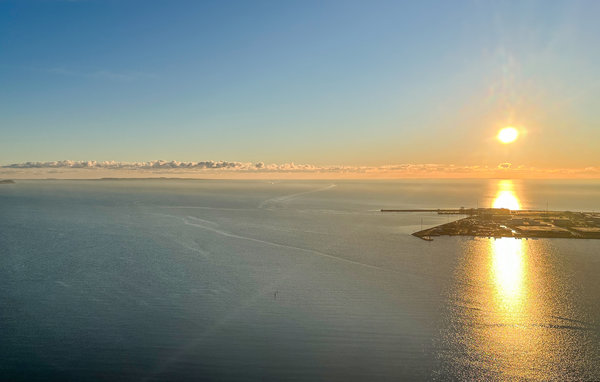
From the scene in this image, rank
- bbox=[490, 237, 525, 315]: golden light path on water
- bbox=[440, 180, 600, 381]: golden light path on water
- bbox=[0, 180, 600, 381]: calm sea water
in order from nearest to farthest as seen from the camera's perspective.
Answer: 1. bbox=[440, 180, 600, 381]: golden light path on water
2. bbox=[0, 180, 600, 381]: calm sea water
3. bbox=[490, 237, 525, 315]: golden light path on water

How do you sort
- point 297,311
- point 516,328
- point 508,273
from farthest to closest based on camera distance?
1. point 508,273
2. point 297,311
3. point 516,328

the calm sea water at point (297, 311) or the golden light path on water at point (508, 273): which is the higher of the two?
the golden light path on water at point (508, 273)

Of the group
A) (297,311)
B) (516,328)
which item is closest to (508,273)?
(516,328)

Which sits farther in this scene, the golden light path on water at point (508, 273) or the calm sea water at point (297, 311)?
the golden light path on water at point (508, 273)

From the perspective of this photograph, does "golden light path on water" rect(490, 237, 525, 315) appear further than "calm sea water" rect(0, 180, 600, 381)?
Yes

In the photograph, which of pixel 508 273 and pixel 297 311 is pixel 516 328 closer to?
pixel 297 311

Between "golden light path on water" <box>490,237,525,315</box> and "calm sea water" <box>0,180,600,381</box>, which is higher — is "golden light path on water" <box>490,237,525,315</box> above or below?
above

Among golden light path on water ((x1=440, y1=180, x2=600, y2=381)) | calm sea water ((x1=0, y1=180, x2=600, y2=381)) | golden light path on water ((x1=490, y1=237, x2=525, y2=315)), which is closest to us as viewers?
golden light path on water ((x1=440, y1=180, x2=600, y2=381))

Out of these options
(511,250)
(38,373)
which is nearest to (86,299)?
(38,373)

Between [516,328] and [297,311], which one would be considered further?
[297,311]
